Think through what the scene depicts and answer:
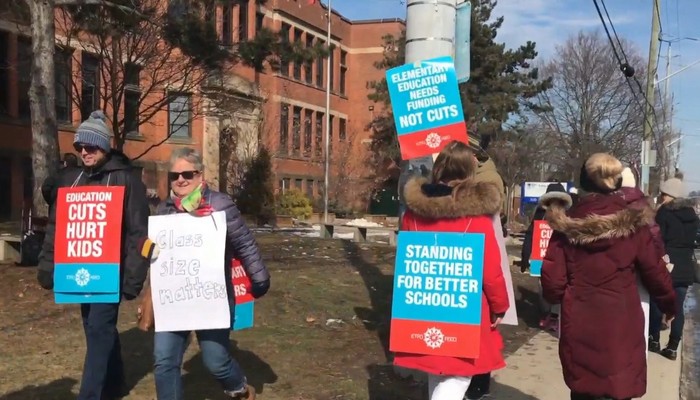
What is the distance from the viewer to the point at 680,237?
736cm

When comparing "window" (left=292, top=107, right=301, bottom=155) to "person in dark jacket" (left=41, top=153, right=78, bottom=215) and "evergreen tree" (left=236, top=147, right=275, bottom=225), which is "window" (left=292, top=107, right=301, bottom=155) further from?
"person in dark jacket" (left=41, top=153, right=78, bottom=215)

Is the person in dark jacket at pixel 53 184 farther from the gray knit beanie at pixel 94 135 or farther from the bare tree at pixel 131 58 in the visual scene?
the bare tree at pixel 131 58

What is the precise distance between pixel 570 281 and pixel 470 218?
67 centimetres

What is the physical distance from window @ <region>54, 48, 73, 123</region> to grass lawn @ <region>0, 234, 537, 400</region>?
8574 millimetres

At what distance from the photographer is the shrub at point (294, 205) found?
3020cm

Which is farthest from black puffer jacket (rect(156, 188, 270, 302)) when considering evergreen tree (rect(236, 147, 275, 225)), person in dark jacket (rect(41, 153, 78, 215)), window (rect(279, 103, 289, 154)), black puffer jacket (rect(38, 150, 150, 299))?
window (rect(279, 103, 289, 154))

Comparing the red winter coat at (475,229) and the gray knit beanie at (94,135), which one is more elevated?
the gray knit beanie at (94,135)

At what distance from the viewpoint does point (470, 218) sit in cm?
396

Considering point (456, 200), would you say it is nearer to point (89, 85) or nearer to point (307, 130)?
point (89, 85)

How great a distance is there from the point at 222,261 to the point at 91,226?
95 cm

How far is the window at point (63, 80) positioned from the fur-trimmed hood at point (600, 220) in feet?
43.7

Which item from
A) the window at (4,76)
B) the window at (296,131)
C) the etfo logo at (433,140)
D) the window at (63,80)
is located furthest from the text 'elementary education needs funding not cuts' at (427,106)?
the window at (296,131)

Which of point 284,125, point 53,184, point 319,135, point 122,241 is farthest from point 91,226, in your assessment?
point 319,135

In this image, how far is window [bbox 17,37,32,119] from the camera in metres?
20.0
